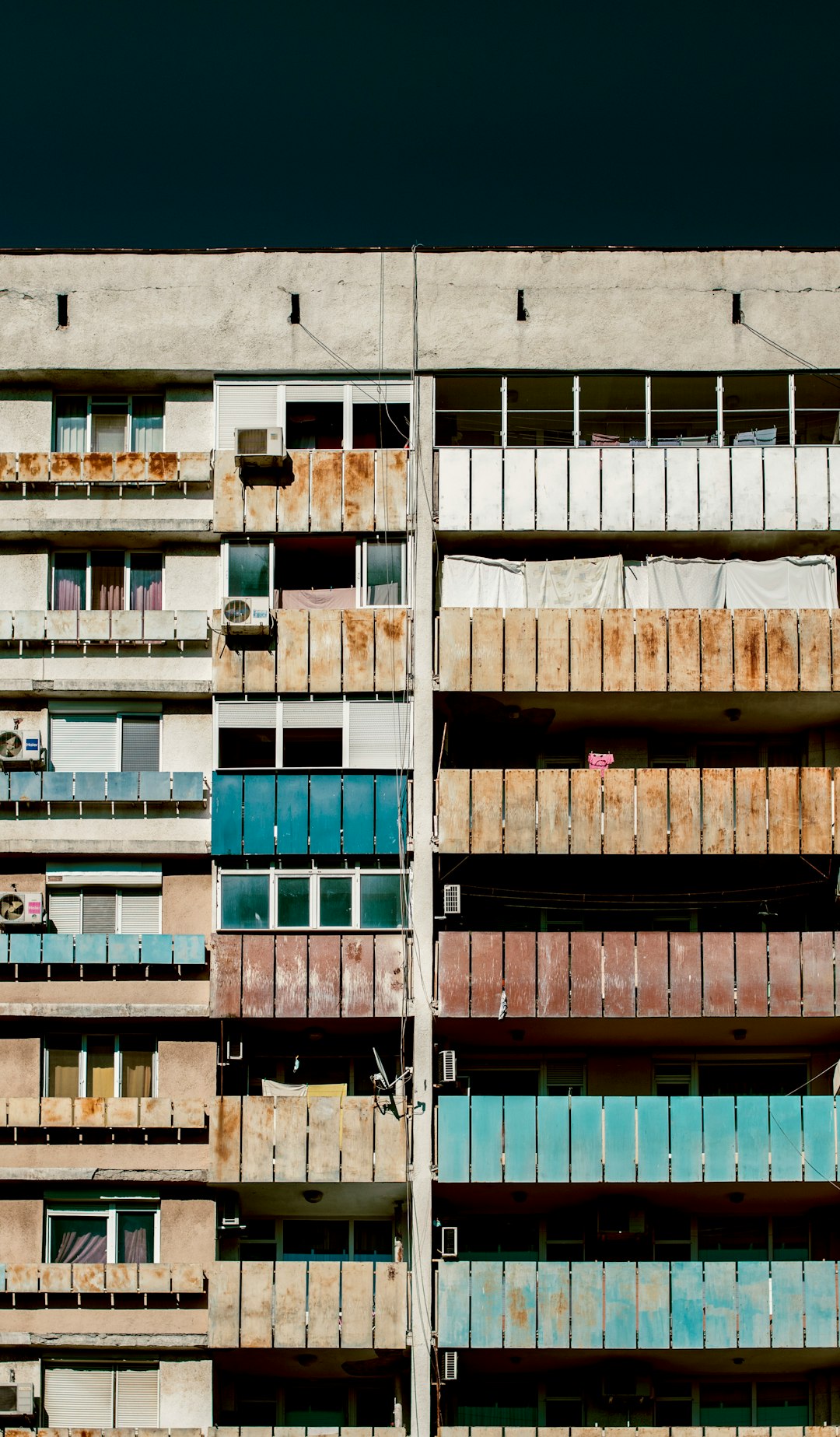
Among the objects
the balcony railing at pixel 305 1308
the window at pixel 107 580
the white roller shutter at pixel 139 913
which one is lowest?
the balcony railing at pixel 305 1308

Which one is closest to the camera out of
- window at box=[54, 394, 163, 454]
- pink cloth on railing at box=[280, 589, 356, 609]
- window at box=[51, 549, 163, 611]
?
pink cloth on railing at box=[280, 589, 356, 609]

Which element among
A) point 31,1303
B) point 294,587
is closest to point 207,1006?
point 31,1303

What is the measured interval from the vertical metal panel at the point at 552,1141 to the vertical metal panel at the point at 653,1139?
1.14m

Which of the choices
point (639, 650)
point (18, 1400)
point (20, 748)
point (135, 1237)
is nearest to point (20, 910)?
point (20, 748)

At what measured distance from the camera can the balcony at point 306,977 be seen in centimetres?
2792

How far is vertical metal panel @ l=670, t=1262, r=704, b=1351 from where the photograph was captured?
27047 millimetres

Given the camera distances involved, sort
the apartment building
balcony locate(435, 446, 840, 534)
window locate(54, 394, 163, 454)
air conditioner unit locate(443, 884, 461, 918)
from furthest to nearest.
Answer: window locate(54, 394, 163, 454) < balcony locate(435, 446, 840, 534) < air conditioner unit locate(443, 884, 461, 918) < the apartment building

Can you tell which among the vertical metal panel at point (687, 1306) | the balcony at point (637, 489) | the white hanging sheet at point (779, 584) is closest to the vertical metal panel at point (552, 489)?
the balcony at point (637, 489)

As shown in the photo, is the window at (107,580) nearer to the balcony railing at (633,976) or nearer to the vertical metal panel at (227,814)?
the vertical metal panel at (227,814)

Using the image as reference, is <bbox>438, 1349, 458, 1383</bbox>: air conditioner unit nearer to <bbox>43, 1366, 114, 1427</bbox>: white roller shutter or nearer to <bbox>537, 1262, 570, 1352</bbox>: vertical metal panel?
<bbox>537, 1262, 570, 1352</bbox>: vertical metal panel

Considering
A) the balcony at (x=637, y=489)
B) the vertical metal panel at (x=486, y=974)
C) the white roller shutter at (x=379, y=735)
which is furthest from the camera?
the balcony at (x=637, y=489)

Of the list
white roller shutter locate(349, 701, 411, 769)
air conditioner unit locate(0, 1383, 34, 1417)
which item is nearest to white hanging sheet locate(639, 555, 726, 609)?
white roller shutter locate(349, 701, 411, 769)

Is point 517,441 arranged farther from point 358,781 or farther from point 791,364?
point 358,781

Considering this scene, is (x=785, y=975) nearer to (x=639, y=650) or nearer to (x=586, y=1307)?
(x=639, y=650)
